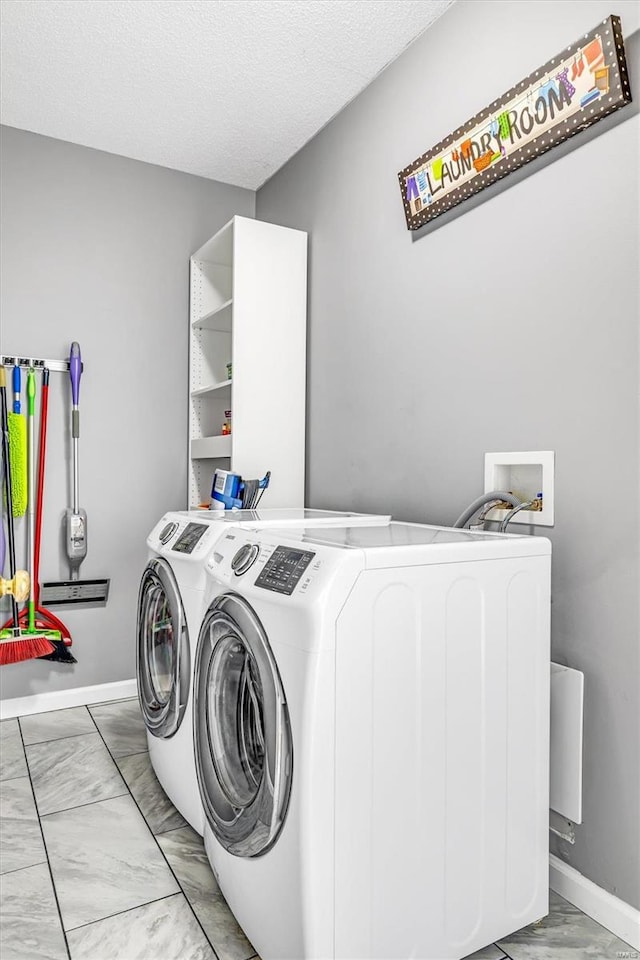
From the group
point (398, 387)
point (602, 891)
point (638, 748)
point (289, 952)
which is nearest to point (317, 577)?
point (289, 952)

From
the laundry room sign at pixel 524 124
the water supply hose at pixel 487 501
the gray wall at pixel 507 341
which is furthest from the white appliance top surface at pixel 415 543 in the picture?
the laundry room sign at pixel 524 124

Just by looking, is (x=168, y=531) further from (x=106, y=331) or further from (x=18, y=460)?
(x=106, y=331)

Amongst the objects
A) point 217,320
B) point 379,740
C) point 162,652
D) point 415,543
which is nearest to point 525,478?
point 415,543

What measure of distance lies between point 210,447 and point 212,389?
278mm

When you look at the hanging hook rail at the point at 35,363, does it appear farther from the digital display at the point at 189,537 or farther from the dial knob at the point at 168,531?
the digital display at the point at 189,537

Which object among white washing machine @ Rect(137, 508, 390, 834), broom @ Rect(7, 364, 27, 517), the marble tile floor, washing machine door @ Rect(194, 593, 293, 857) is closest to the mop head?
broom @ Rect(7, 364, 27, 517)

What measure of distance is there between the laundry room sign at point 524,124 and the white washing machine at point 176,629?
3.52 ft

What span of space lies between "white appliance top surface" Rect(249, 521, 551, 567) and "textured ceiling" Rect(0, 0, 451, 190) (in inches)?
68.8

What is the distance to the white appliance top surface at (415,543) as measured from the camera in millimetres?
1254

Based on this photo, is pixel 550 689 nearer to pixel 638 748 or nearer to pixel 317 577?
pixel 638 748

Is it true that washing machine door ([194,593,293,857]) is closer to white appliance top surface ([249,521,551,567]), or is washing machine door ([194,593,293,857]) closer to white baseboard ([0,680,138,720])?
white appliance top surface ([249,521,551,567])

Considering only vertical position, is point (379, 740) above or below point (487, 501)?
below

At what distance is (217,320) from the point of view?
3.14 meters

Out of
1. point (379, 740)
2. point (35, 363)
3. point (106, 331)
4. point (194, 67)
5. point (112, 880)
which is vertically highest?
point (194, 67)
